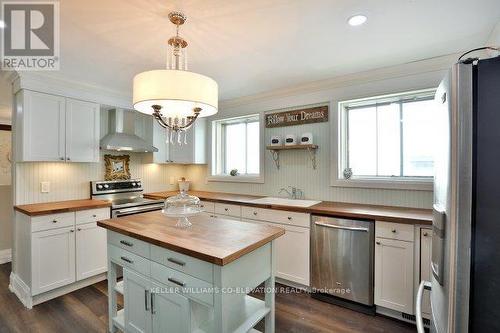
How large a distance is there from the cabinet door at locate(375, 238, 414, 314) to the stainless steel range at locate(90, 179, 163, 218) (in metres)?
2.81

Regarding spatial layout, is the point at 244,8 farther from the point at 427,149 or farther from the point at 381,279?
the point at 381,279

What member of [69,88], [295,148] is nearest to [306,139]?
[295,148]

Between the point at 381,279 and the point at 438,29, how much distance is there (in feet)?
6.95

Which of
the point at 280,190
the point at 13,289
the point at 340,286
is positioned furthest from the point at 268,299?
the point at 13,289

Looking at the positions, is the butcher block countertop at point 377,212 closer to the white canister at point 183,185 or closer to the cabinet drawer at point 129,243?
the cabinet drawer at point 129,243

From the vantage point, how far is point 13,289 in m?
2.68

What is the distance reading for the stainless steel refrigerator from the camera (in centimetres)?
81

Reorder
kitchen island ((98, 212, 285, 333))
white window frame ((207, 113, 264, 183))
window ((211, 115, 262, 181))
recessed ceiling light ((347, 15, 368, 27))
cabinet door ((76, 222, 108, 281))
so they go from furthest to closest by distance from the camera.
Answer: white window frame ((207, 113, 264, 183)), window ((211, 115, 262, 181)), cabinet door ((76, 222, 108, 281)), recessed ceiling light ((347, 15, 368, 27)), kitchen island ((98, 212, 285, 333))

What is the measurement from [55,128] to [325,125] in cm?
324

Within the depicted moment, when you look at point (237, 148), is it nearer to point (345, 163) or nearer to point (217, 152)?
point (217, 152)

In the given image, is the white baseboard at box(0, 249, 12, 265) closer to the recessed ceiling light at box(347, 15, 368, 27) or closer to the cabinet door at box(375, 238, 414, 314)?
the cabinet door at box(375, 238, 414, 314)

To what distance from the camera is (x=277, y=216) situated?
2.78 metres

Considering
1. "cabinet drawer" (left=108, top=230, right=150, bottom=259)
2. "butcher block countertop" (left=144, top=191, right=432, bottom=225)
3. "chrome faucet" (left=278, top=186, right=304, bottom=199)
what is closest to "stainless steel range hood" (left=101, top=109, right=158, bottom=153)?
"cabinet drawer" (left=108, top=230, right=150, bottom=259)

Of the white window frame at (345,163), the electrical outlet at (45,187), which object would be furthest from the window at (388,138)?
the electrical outlet at (45,187)
